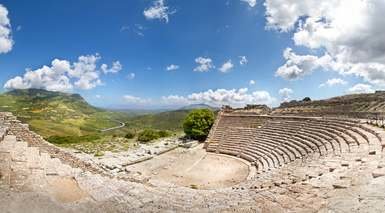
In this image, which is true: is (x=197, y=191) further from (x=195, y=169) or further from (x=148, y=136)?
(x=148, y=136)

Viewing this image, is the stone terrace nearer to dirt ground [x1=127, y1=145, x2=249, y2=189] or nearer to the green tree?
dirt ground [x1=127, y1=145, x2=249, y2=189]

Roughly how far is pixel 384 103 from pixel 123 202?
34135 mm

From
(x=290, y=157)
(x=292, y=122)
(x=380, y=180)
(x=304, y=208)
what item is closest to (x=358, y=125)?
(x=290, y=157)

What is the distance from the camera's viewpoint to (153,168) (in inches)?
1063

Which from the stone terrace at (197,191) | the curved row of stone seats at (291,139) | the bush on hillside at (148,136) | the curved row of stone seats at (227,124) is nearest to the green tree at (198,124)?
the curved row of stone seats at (227,124)

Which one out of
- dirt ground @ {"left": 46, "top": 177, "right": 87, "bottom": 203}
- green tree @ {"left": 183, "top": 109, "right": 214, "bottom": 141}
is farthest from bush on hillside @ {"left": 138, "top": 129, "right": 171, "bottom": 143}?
dirt ground @ {"left": 46, "top": 177, "right": 87, "bottom": 203}

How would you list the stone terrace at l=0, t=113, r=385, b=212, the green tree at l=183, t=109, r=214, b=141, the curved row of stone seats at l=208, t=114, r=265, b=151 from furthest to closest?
1. the green tree at l=183, t=109, r=214, b=141
2. the curved row of stone seats at l=208, t=114, r=265, b=151
3. the stone terrace at l=0, t=113, r=385, b=212

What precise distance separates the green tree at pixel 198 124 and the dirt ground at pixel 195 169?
20.6 ft

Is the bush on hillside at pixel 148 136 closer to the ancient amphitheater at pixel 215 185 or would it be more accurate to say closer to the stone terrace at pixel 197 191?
the ancient amphitheater at pixel 215 185

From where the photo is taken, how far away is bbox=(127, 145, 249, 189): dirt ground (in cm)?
2298

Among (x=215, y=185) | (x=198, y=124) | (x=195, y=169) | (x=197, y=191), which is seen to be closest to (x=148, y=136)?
(x=198, y=124)

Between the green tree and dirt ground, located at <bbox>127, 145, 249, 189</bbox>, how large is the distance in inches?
247

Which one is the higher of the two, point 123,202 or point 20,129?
point 20,129

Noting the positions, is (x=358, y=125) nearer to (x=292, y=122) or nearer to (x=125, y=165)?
(x=292, y=122)
